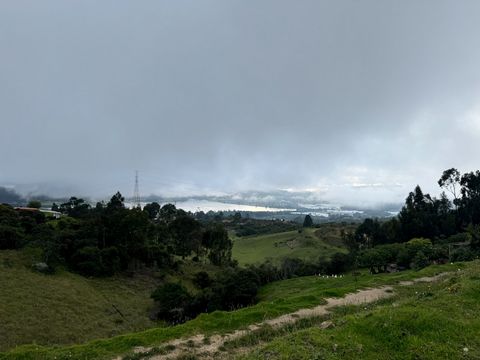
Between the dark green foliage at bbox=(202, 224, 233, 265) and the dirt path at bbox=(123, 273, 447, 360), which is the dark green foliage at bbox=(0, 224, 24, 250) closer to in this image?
the dark green foliage at bbox=(202, 224, 233, 265)

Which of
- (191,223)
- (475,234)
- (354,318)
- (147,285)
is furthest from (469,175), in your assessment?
(354,318)

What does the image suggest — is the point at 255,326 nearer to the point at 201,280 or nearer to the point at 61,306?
the point at 61,306

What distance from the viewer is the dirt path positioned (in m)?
14.3

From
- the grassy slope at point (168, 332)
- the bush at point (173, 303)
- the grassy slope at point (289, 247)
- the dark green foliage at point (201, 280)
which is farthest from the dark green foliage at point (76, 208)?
the grassy slope at point (168, 332)

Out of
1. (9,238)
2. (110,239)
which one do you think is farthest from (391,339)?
(110,239)

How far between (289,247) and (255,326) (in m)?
81.0

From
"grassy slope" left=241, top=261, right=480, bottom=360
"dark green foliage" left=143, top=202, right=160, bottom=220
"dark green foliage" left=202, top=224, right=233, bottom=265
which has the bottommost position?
"dark green foliage" left=202, top=224, right=233, bottom=265

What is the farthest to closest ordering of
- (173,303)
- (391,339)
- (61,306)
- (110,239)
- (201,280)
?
(110,239) → (201,280) → (173,303) → (61,306) → (391,339)

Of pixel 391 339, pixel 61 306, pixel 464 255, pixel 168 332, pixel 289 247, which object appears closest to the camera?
pixel 391 339

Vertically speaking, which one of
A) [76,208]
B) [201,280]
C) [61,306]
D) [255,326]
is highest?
[76,208]

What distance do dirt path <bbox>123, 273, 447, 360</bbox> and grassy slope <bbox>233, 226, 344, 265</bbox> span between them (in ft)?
182

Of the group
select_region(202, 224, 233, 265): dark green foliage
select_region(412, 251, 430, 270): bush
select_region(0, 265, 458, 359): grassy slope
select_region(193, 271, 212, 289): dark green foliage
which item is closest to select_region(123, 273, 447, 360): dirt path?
select_region(0, 265, 458, 359): grassy slope

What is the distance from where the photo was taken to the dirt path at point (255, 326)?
14.3 metres

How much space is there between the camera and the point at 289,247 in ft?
317
